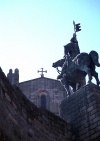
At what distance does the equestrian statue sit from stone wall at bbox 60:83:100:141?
2.09ft

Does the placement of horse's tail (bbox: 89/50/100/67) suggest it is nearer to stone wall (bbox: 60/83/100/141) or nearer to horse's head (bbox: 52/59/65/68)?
stone wall (bbox: 60/83/100/141)

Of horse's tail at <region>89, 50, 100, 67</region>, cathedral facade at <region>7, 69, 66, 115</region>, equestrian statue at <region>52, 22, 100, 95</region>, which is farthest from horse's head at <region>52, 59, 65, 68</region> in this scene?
cathedral facade at <region>7, 69, 66, 115</region>

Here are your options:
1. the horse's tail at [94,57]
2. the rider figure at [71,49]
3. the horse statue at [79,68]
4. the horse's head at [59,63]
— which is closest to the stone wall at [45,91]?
the rider figure at [71,49]

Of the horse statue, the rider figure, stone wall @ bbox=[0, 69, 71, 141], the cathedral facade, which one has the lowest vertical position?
stone wall @ bbox=[0, 69, 71, 141]

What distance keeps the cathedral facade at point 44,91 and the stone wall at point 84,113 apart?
1527 centimetres

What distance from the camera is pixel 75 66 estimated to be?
11.5 metres

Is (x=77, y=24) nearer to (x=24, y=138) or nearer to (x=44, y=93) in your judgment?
(x=24, y=138)

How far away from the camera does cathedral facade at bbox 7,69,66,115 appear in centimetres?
2638

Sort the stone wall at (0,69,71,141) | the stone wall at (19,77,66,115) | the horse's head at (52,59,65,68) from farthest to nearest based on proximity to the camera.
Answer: the stone wall at (19,77,66,115)
the horse's head at (52,59,65,68)
the stone wall at (0,69,71,141)

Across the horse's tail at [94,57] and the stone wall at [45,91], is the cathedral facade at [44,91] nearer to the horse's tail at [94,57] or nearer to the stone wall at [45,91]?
the stone wall at [45,91]

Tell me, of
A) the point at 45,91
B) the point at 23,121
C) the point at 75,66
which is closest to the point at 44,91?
the point at 45,91

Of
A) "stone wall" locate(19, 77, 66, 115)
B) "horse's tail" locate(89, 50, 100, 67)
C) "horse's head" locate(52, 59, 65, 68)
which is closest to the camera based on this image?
"horse's tail" locate(89, 50, 100, 67)

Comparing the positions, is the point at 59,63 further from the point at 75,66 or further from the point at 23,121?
the point at 23,121

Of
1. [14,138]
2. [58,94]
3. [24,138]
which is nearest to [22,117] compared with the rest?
Result: [24,138]
